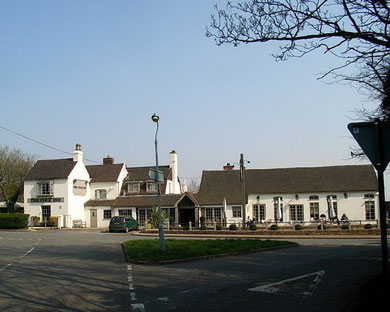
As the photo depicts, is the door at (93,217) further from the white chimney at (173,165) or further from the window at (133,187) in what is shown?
the white chimney at (173,165)

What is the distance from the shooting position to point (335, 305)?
7848 mm

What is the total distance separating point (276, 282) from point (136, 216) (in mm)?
38210

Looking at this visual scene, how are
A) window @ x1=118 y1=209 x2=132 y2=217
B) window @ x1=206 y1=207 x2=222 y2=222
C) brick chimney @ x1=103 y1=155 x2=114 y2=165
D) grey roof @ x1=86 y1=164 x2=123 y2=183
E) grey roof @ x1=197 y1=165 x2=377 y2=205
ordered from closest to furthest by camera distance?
1. grey roof @ x1=197 y1=165 x2=377 y2=205
2. window @ x1=206 y1=207 x2=222 y2=222
3. window @ x1=118 y1=209 x2=132 y2=217
4. grey roof @ x1=86 y1=164 x2=123 y2=183
5. brick chimney @ x1=103 y1=155 x2=114 y2=165

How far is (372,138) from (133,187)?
148 ft

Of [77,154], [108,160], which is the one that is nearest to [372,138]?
[77,154]

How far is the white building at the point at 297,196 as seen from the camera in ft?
136

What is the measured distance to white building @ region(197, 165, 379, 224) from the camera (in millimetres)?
Result: 41500

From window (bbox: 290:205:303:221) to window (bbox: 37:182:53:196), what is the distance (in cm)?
2629

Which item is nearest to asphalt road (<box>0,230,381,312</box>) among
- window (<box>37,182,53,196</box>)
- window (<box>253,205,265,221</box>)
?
window (<box>253,205,265,221</box>)

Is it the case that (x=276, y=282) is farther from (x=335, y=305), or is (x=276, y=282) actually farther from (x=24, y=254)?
(x=24, y=254)

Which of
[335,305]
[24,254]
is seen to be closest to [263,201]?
[24,254]

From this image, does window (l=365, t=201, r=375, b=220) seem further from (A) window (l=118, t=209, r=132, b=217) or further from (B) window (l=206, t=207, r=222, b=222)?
(A) window (l=118, t=209, r=132, b=217)

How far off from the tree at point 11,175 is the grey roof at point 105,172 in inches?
398

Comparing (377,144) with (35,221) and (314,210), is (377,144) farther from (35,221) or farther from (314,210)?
(35,221)
